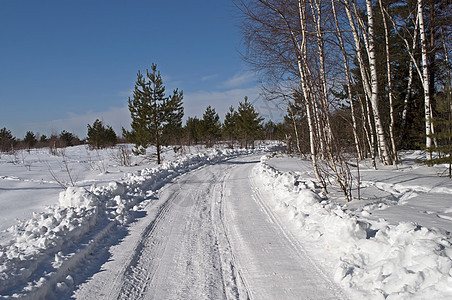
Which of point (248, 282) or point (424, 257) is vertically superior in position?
point (424, 257)

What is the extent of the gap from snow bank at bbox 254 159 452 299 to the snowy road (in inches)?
12.4

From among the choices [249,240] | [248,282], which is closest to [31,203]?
[249,240]

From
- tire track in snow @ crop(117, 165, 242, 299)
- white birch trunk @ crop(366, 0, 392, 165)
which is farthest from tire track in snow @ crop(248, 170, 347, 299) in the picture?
white birch trunk @ crop(366, 0, 392, 165)

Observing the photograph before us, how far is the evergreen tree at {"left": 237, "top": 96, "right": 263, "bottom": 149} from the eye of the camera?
129ft

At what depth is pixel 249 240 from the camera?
16.2ft

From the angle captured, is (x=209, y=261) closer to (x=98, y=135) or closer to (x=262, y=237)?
(x=262, y=237)

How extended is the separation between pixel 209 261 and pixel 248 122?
1402 inches

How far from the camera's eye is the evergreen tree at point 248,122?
39.2m

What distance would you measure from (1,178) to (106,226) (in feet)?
29.6

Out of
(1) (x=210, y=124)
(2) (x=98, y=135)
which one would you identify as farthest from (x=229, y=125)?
(2) (x=98, y=135)

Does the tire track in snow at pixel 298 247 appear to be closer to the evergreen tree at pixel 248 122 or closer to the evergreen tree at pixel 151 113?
the evergreen tree at pixel 151 113

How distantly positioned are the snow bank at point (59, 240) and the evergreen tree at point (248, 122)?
3158 centimetres

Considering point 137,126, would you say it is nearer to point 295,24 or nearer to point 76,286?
point 295,24

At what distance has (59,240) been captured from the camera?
457cm
